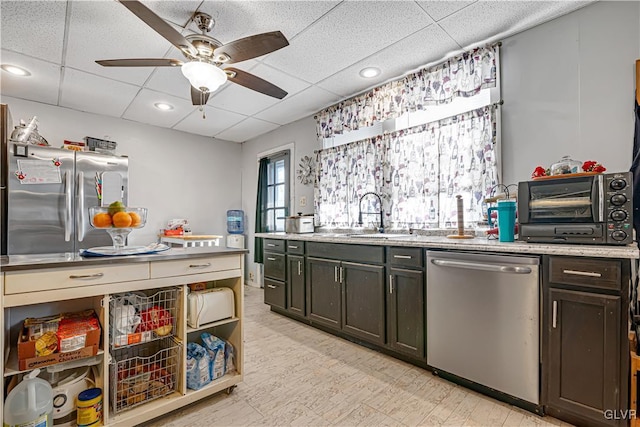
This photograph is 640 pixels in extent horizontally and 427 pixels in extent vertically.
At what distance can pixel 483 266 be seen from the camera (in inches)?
73.7

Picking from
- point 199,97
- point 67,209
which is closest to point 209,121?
point 199,97

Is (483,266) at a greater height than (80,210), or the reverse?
(80,210)

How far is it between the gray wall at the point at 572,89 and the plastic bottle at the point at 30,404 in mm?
3193

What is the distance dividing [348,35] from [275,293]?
285 cm

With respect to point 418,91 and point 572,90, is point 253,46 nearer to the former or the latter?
point 418,91

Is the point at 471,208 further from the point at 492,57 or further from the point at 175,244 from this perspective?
the point at 175,244

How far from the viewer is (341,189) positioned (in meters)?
3.71

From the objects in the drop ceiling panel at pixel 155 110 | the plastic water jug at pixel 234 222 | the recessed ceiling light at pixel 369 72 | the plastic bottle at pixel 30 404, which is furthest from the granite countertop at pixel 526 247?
the plastic water jug at pixel 234 222

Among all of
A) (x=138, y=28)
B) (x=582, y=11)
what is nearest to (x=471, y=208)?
(x=582, y=11)

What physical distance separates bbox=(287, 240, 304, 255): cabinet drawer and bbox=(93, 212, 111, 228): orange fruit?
195cm

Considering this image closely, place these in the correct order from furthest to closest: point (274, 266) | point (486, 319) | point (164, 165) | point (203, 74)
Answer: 1. point (164, 165)
2. point (274, 266)
3. point (203, 74)
4. point (486, 319)

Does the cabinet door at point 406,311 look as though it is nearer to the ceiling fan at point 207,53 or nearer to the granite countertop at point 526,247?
the granite countertop at point 526,247

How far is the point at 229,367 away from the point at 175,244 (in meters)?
2.87

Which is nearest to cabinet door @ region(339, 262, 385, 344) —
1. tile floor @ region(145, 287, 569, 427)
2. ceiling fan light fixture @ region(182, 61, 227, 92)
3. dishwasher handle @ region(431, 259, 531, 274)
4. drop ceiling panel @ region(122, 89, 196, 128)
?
tile floor @ region(145, 287, 569, 427)
